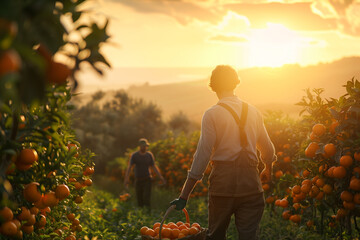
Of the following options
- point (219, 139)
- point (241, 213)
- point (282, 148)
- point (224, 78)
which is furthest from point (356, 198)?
point (282, 148)

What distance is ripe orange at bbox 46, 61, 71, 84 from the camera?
4.74 ft

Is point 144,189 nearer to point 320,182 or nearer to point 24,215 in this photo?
point 320,182

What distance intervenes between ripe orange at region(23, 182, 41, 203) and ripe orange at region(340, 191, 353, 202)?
271 centimetres

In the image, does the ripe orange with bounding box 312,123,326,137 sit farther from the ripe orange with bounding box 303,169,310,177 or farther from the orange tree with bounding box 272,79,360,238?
the ripe orange with bounding box 303,169,310,177

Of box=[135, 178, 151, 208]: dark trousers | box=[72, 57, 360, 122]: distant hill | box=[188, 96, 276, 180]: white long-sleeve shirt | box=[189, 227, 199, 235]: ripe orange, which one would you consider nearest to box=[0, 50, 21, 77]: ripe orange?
box=[188, 96, 276, 180]: white long-sleeve shirt

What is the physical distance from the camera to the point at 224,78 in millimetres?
3756

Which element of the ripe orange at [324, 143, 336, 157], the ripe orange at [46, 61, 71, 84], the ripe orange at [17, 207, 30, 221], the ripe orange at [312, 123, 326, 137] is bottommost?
the ripe orange at [17, 207, 30, 221]

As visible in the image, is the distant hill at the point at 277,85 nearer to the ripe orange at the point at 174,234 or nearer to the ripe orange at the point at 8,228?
the ripe orange at the point at 174,234

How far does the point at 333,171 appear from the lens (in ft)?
11.2

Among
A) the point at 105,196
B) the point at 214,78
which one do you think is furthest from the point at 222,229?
the point at 105,196

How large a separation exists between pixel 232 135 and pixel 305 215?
9.89 feet

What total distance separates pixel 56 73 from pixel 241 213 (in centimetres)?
269

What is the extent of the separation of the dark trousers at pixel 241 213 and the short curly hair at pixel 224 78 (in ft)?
3.78

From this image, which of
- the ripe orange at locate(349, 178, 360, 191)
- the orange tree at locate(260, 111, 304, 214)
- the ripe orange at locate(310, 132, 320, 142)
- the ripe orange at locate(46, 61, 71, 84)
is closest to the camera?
the ripe orange at locate(46, 61, 71, 84)
